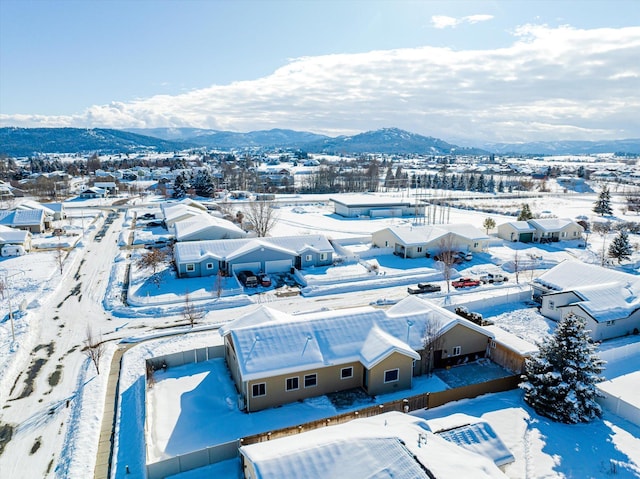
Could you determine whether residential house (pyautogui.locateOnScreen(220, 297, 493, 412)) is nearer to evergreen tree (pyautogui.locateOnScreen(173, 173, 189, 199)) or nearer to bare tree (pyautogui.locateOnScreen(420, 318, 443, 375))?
bare tree (pyautogui.locateOnScreen(420, 318, 443, 375))

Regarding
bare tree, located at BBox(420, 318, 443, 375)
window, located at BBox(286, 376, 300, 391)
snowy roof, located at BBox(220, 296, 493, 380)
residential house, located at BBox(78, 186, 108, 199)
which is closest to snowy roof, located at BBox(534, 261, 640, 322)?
snowy roof, located at BBox(220, 296, 493, 380)

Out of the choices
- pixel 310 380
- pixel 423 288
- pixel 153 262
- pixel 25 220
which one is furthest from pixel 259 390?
pixel 25 220

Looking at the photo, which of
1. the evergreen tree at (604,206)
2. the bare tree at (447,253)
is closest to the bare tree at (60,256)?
the bare tree at (447,253)

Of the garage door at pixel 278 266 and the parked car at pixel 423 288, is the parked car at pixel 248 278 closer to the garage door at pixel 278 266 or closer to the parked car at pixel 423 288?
the garage door at pixel 278 266

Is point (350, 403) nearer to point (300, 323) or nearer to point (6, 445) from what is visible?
point (300, 323)

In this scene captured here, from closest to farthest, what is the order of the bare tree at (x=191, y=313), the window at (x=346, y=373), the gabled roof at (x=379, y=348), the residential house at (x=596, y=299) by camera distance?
the gabled roof at (x=379, y=348) < the window at (x=346, y=373) < the residential house at (x=596, y=299) < the bare tree at (x=191, y=313)

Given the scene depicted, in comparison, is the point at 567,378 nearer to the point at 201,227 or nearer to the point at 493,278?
the point at 493,278

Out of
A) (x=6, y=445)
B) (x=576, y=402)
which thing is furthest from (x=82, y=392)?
(x=576, y=402)
